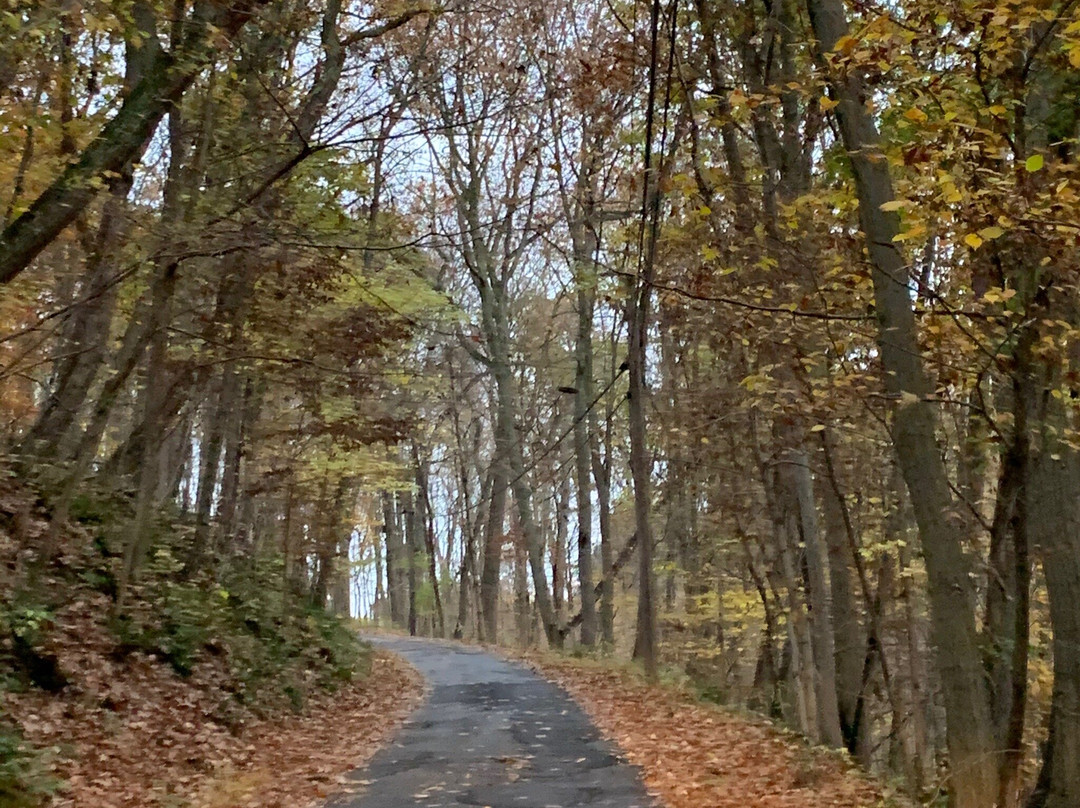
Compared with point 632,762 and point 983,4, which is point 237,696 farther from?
point 983,4

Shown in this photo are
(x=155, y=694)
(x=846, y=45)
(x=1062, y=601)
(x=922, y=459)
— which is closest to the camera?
(x=846, y=45)

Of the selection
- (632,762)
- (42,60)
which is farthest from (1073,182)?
(42,60)

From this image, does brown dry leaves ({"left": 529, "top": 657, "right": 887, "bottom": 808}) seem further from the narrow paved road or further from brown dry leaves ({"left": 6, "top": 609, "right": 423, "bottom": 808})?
brown dry leaves ({"left": 6, "top": 609, "right": 423, "bottom": 808})

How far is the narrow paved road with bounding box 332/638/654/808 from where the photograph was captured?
776 cm

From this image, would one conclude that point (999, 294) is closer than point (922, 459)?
Yes

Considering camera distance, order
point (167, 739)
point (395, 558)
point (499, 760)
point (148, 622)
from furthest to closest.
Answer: point (395, 558), point (148, 622), point (499, 760), point (167, 739)

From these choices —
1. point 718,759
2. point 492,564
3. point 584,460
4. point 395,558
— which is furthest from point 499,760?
point 395,558

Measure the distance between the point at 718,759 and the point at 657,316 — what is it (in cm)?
792

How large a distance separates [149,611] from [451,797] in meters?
5.11

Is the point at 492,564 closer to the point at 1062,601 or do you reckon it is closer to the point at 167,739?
the point at 167,739

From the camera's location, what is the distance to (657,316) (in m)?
15.3

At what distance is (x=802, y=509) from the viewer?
12.1 metres

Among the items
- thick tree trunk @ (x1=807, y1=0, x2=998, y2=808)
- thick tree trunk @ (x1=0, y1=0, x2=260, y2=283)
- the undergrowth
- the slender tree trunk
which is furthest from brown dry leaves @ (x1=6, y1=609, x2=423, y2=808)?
the slender tree trunk

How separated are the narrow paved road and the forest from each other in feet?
7.14
